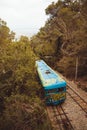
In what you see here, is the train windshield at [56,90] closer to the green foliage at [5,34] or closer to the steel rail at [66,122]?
the steel rail at [66,122]

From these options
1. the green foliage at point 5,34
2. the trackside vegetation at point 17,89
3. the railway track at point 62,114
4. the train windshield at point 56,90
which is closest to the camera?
the trackside vegetation at point 17,89

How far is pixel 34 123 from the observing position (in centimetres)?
1431

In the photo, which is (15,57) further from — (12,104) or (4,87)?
(12,104)

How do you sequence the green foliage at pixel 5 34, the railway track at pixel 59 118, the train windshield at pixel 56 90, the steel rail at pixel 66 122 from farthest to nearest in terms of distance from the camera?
the train windshield at pixel 56 90
the green foliage at pixel 5 34
the railway track at pixel 59 118
the steel rail at pixel 66 122

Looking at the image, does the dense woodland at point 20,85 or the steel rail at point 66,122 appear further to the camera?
the steel rail at point 66,122

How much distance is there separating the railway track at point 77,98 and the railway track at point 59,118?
1821mm

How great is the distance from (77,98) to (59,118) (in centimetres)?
528

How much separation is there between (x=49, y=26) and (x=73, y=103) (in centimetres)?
3594

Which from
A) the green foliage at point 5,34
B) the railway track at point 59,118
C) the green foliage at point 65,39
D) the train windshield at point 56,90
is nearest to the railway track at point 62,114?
the railway track at point 59,118

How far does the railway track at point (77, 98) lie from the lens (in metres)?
18.4

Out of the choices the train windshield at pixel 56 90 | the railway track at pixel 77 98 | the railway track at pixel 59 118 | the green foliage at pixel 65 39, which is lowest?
the railway track at pixel 59 118

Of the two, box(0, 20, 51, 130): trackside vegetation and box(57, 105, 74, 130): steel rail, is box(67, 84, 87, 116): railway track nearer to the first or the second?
box(57, 105, 74, 130): steel rail

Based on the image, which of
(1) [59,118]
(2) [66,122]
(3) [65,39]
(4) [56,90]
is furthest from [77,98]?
(3) [65,39]

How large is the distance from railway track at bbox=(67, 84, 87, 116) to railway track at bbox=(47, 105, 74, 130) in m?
1.82
